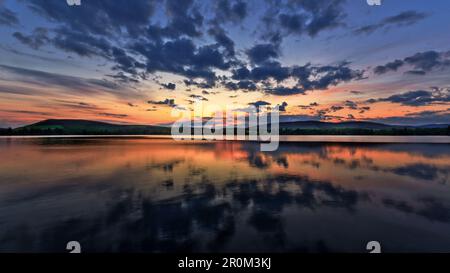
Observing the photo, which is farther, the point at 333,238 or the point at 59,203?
the point at 59,203

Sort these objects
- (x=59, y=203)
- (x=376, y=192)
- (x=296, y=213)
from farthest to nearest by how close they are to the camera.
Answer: (x=376, y=192) → (x=59, y=203) → (x=296, y=213)

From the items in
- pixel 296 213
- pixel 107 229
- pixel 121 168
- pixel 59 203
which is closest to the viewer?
pixel 107 229

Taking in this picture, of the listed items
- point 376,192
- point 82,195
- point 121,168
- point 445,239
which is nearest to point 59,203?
point 82,195

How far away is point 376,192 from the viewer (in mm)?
14641

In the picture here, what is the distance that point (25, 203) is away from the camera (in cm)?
1233

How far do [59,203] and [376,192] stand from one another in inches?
780

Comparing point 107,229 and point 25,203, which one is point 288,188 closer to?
point 107,229

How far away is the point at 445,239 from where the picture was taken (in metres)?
8.51
